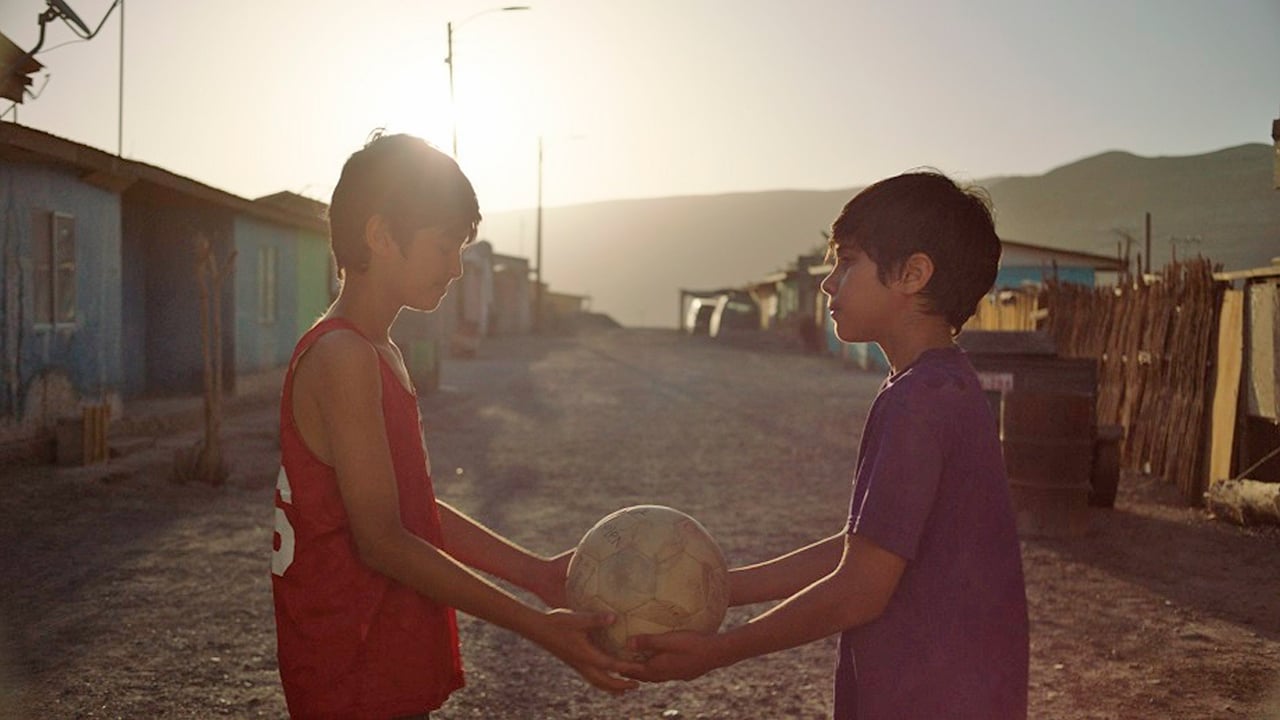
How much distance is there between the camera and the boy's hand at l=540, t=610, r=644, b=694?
238 centimetres

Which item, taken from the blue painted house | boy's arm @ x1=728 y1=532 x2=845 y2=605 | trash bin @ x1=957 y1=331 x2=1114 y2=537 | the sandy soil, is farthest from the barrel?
the blue painted house

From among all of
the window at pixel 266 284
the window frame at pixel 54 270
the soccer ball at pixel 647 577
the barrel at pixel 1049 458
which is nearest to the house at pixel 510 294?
the window at pixel 266 284

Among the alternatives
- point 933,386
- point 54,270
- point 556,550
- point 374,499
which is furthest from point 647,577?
point 54,270

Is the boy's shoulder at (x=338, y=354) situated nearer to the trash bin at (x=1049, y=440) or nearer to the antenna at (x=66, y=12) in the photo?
the trash bin at (x=1049, y=440)

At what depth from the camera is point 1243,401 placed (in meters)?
10.2

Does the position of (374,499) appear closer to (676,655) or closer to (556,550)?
(676,655)

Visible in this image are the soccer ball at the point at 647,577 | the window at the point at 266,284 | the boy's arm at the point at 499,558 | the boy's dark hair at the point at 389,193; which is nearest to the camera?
the boy's dark hair at the point at 389,193

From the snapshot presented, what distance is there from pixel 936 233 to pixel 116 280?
15.0 meters

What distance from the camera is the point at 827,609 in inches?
81.7

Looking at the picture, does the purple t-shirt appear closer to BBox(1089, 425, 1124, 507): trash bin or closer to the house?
BBox(1089, 425, 1124, 507): trash bin

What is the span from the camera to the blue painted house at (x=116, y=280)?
12211 mm

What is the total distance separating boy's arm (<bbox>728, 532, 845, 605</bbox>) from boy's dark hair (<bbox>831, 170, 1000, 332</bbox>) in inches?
31.3

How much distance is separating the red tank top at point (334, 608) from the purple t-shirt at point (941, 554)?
0.93 m

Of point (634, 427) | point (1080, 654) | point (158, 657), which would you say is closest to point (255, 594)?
point (158, 657)
